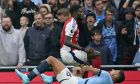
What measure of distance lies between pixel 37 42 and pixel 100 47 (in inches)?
48.9

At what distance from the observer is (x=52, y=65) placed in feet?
36.9

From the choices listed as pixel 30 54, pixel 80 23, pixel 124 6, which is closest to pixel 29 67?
pixel 30 54

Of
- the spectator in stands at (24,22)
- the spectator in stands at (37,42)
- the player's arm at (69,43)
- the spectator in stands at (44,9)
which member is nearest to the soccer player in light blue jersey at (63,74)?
the player's arm at (69,43)

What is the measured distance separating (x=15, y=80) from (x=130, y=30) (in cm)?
256

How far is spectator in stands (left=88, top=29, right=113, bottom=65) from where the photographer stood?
12.6 m

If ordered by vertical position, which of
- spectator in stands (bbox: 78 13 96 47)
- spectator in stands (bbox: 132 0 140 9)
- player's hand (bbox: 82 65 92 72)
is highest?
spectator in stands (bbox: 132 0 140 9)

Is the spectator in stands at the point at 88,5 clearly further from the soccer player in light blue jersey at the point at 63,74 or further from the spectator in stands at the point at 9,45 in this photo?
the soccer player in light blue jersey at the point at 63,74

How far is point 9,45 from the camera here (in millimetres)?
12664

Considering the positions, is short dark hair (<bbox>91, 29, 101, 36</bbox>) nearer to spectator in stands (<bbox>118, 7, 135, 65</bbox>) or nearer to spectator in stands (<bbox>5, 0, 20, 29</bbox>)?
spectator in stands (<bbox>118, 7, 135, 65</bbox>)

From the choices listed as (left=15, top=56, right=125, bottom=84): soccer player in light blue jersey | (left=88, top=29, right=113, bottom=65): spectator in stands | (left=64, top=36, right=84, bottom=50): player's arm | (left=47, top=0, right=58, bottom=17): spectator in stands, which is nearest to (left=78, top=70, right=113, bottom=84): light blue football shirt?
(left=15, top=56, right=125, bottom=84): soccer player in light blue jersey

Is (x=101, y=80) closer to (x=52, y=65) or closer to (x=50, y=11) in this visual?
(x=52, y=65)

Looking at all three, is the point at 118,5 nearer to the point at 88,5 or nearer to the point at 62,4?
the point at 88,5

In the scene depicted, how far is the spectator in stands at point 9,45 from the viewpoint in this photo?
12.7m

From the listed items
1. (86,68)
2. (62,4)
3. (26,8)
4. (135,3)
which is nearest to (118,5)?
(135,3)
